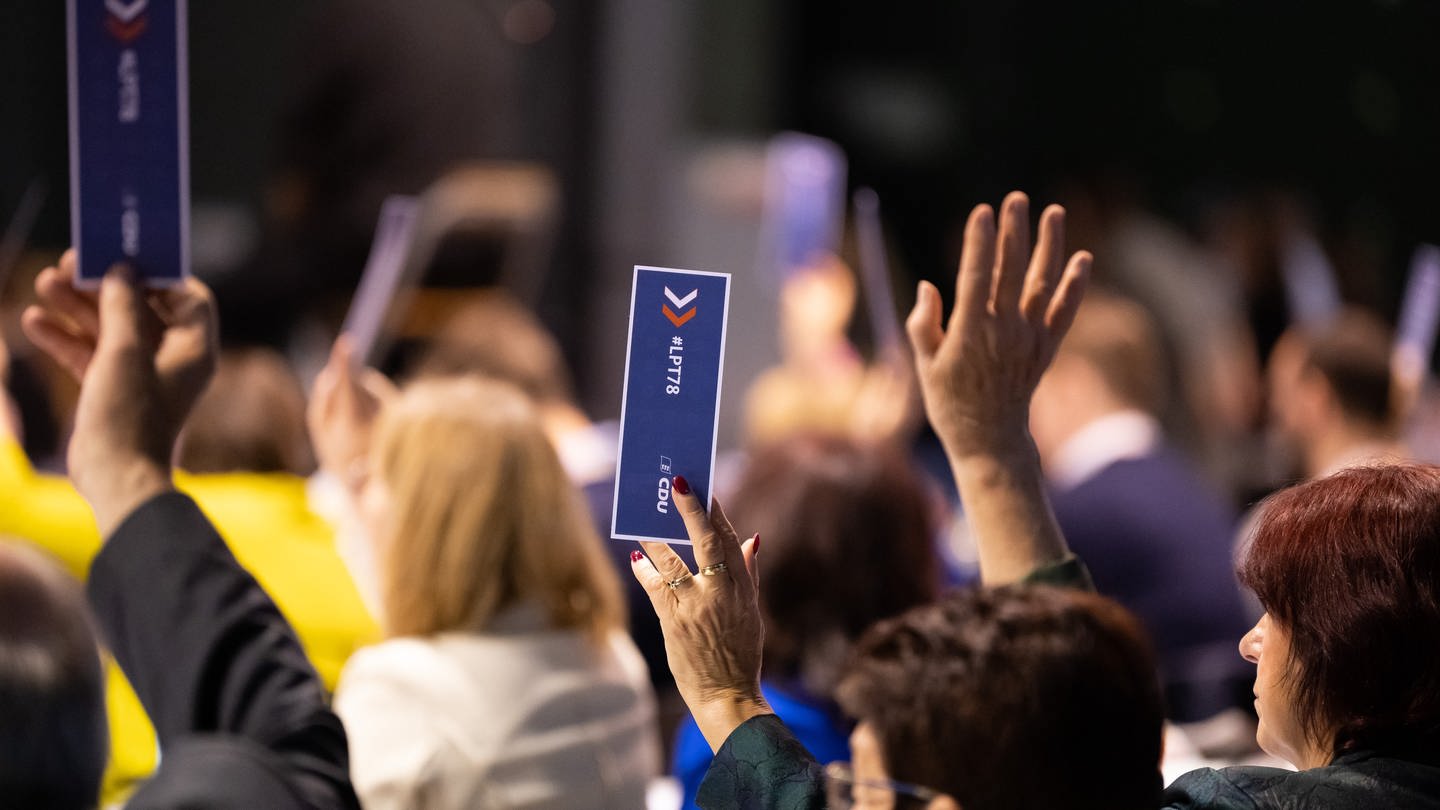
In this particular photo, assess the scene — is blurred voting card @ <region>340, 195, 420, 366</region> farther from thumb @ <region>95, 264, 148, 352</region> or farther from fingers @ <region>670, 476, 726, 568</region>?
fingers @ <region>670, 476, 726, 568</region>

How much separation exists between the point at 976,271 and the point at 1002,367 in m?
0.11

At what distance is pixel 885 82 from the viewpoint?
7508 millimetres

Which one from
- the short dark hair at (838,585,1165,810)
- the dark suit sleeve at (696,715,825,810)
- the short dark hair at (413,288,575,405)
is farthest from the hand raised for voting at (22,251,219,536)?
the short dark hair at (413,288,575,405)

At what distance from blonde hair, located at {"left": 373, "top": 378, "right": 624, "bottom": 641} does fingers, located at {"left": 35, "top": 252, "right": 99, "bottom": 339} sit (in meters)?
0.59

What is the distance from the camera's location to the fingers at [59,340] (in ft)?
4.92

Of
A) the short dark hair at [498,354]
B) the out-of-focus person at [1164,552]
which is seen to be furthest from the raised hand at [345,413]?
the out-of-focus person at [1164,552]

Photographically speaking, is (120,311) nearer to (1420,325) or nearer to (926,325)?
(926,325)

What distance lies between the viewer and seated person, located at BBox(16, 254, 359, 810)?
1.27 meters

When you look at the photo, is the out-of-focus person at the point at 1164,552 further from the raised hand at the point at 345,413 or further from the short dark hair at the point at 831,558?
the raised hand at the point at 345,413

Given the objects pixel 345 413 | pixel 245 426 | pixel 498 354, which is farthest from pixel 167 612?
pixel 498 354

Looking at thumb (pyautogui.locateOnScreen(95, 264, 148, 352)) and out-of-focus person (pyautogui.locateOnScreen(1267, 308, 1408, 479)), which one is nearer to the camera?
thumb (pyautogui.locateOnScreen(95, 264, 148, 352))

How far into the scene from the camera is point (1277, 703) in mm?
1292

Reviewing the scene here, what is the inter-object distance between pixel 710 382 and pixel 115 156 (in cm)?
67

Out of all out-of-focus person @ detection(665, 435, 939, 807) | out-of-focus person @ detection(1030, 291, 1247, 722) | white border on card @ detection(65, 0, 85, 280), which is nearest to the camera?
white border on card @ detection(65, 0, 85, 280)
